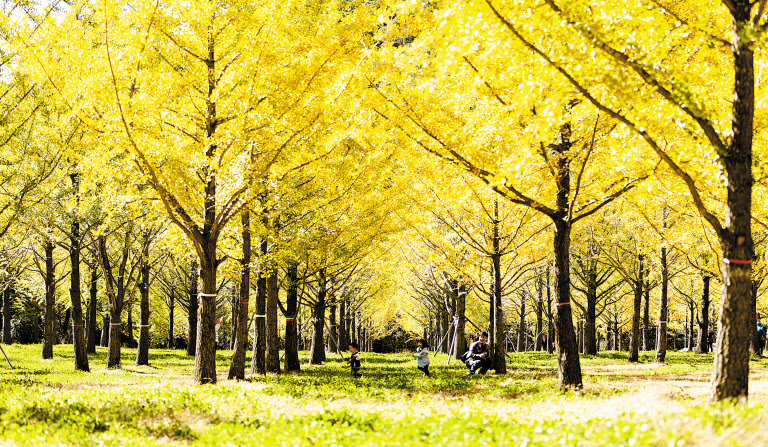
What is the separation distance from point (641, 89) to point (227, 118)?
6679 mm

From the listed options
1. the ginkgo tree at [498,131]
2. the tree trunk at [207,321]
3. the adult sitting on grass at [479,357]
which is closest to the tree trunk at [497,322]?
the adult sitting on grass at [479,357]

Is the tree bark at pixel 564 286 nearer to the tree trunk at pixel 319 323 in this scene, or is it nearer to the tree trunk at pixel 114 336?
the tree trunk at pixel 319 323

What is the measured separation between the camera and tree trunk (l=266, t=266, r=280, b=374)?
1316 cm

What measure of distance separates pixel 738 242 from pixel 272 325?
10444 mm

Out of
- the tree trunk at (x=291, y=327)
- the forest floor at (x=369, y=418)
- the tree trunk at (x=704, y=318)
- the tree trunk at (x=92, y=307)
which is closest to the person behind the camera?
the forest floor at (x=369, y=418)

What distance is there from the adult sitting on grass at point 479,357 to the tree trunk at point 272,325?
16.0 feet

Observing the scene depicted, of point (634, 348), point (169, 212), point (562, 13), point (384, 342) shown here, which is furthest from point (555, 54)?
point (384, 342)

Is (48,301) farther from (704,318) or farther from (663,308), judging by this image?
(704,318)

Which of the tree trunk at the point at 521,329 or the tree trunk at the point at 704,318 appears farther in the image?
the tree trunk at the point at 521,329

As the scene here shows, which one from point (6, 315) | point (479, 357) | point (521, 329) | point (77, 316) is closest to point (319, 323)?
point (479, 357)

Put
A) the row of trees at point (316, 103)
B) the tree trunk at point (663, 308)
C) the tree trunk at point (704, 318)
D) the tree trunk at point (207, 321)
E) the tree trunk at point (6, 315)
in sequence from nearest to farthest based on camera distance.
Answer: the row of trees at point (316, 103) < the tree trunk at point (207, 321) < the tree trunk at point (663, 308) < the tree trunk at point (704, 318) < the tree trunk at point (6, 315)

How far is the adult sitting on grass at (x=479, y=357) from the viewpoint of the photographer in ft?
43.3

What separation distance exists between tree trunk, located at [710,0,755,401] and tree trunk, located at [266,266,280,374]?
32.1ft

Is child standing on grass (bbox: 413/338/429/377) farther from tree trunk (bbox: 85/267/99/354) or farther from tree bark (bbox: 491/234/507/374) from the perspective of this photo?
tree trunk (bbox: 85/267/99/354)
